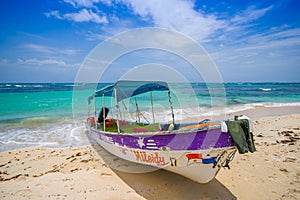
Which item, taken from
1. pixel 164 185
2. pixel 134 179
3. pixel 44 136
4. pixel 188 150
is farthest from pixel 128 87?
pixel 44 136

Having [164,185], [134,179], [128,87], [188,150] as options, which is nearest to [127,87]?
[128,87]

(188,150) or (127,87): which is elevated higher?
(127,87)

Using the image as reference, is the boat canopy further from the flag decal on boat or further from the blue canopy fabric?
the flag decal on boat

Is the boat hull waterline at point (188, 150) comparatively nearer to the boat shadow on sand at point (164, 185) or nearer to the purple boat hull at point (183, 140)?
the purple boat hull at point (183, 140)

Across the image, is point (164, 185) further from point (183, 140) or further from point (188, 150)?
point (183, 140)

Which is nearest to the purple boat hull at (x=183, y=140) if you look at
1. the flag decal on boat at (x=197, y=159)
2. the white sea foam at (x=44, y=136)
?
the flag decal on boat at (x=197, y=159)

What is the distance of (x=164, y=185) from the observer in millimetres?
4410

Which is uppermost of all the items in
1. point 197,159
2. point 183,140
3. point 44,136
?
point 183,140

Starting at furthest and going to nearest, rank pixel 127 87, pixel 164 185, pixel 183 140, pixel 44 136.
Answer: pixel 44 136 < pixel 127 87 < pixel 164 185 < pixel 183 140

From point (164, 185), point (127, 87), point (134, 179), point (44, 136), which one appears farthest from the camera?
point (44, 136)

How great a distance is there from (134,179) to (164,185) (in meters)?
0.87

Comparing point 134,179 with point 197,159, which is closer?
point 197,159

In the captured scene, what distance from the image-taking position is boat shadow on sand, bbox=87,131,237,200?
158 inches

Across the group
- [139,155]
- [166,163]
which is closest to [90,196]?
[139,155]
